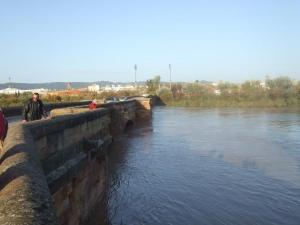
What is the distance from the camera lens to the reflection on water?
43.6ft

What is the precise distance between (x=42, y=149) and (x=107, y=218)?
576 centimetres

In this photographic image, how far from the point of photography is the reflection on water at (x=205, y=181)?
13.3 metres

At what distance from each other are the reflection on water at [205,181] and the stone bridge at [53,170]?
2.22 metres

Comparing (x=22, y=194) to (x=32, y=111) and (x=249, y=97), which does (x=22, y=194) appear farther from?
(x=249, y=97)

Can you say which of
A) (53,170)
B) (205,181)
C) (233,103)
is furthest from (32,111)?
(233,103)

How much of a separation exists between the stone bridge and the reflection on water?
2220 millimetres

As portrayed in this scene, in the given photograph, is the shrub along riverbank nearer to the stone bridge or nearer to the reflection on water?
the reflection on water

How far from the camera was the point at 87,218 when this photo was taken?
1124 centimetres

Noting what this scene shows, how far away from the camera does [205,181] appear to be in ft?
58.7

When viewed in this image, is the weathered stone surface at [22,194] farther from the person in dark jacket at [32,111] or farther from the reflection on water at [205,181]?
the reflection on water at [205,181]

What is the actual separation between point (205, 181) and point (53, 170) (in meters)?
10.7

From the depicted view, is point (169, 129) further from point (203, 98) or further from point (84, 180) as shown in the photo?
point (203, 98)

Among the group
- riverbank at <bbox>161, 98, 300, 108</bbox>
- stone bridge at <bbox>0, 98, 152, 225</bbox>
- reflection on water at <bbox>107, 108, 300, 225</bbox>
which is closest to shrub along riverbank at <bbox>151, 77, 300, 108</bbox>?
riverbank at <bbox>161, 98, 300, 108</bbox>

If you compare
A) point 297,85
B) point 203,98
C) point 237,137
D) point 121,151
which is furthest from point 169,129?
point 297,85
